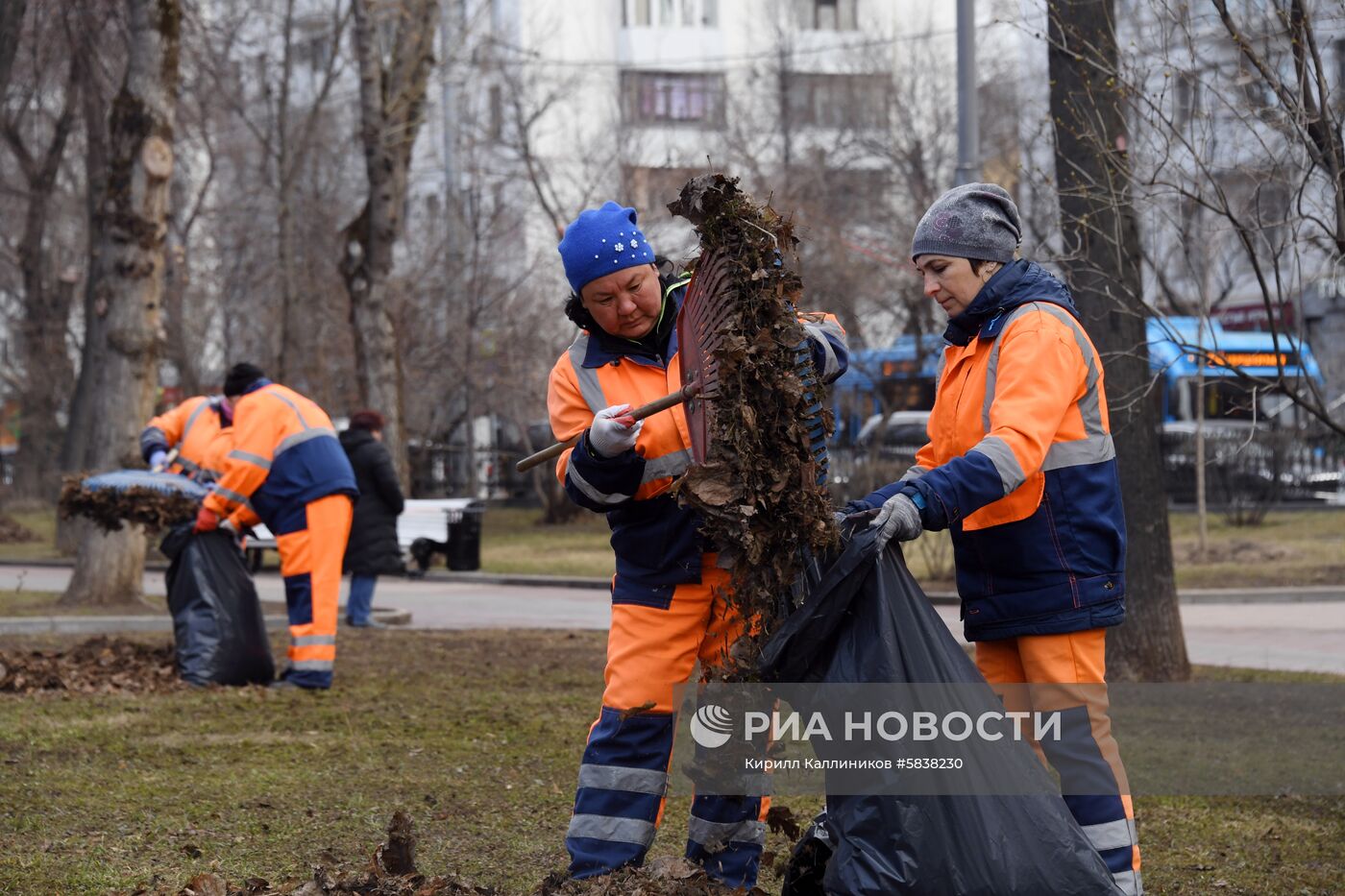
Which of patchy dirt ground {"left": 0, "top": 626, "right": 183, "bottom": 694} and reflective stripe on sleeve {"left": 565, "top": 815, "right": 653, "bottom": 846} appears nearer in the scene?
reflective stripe on sleeve {"left": 565, "top": 815, "right": 653, "bottom": 846}

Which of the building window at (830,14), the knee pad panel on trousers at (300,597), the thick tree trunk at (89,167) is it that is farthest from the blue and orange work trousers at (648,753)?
the building window at (830,14)

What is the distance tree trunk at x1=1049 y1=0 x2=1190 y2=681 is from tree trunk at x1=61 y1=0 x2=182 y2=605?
7393mm

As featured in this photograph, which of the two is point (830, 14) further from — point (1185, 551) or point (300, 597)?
point (300, 597)

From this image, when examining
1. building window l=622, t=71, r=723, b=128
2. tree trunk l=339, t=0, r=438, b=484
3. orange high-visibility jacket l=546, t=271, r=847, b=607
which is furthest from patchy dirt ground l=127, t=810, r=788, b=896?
building window l=622, t=71, r=723, b=128

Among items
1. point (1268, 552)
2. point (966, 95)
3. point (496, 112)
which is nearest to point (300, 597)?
point (966, 95)

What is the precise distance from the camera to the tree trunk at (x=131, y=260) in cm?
1330

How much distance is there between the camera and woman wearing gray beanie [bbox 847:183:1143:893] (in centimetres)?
388

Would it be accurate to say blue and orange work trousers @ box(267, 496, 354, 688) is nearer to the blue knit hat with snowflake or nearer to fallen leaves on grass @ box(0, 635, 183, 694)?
fallen leaves on grass @ box(0, 635, 183, 694)

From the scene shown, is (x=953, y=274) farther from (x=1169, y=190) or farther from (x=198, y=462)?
(x=198, y=462)

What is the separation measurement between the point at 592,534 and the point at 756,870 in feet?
70.6

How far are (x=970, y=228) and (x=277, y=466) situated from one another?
5.13m

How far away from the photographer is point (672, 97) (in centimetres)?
4447

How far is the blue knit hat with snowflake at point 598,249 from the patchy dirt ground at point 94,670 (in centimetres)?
522

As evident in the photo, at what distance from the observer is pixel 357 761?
22.2 feet
